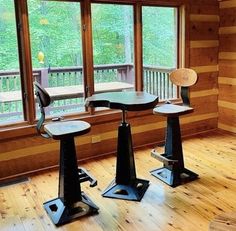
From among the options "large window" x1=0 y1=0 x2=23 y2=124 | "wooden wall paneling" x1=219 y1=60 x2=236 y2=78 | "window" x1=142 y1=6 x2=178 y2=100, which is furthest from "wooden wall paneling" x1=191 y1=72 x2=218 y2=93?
"large window" x1=0 y1=0 x2=23 y2=124

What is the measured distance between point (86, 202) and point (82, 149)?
1192 mm

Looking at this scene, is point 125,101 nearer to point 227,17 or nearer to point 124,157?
point 124,157

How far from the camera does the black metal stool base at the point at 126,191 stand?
2837mm

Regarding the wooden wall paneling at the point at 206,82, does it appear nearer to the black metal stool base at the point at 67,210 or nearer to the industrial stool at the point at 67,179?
the industrial stool at the point at 67,179

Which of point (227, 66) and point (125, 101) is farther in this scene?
point (227, 66)

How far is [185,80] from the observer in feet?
10.8

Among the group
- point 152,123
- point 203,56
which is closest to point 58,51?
point 152,123

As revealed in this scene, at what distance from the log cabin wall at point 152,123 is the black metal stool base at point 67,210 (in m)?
0.87

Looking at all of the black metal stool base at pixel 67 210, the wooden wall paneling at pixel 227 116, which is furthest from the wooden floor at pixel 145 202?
the wooden wall paneling at pixel 227 116

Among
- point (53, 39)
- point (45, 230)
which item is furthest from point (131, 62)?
point (45, 230)

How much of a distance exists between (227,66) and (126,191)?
8.78 feet

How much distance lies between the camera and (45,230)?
7.82 ft

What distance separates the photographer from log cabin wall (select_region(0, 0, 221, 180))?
11.2ft

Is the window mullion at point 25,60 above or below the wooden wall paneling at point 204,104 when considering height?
above
